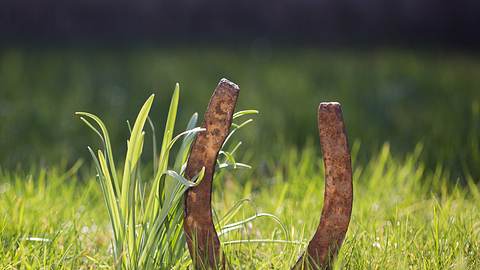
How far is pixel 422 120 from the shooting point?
3.46 metres

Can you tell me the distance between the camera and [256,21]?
20.0 feet

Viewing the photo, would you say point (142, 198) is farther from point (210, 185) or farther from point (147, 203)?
point (210, 185)

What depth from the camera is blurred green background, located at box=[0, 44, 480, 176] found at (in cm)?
310

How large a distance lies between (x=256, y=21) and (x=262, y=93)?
217cm

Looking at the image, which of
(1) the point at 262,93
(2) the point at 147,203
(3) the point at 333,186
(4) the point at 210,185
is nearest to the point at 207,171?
(4) the point at 210,185

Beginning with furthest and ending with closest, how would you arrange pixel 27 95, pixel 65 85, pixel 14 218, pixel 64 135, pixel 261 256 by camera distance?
pixel 65 85 < pixel 27 95 < pixel 64 135 < pixel 14 218 < pixel 261 256

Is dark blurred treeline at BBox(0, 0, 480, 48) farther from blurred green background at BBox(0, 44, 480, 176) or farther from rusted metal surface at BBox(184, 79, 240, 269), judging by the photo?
rusted metal surface at BBox(184, 79, 240, 269)

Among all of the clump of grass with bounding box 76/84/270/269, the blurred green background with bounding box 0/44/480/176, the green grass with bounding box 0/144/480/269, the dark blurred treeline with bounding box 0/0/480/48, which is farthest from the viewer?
the dark blurred treeline with bounding box 0/0/480/48

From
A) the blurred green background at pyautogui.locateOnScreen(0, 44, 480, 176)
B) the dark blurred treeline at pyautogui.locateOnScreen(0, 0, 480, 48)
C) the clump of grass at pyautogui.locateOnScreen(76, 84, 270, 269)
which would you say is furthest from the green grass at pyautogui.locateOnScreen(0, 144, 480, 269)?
the dark blurred treeline at pyautogui.locateOnScreen(0, 0, 480, 48)

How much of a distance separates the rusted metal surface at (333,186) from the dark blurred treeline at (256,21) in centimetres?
448

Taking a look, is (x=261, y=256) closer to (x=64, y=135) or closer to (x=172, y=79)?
(x=64, y=135)

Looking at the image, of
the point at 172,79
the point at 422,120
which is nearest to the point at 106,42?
the point at 172,79

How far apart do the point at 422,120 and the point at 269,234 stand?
71.0 inches

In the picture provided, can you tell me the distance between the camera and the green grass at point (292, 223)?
1.59 metres
